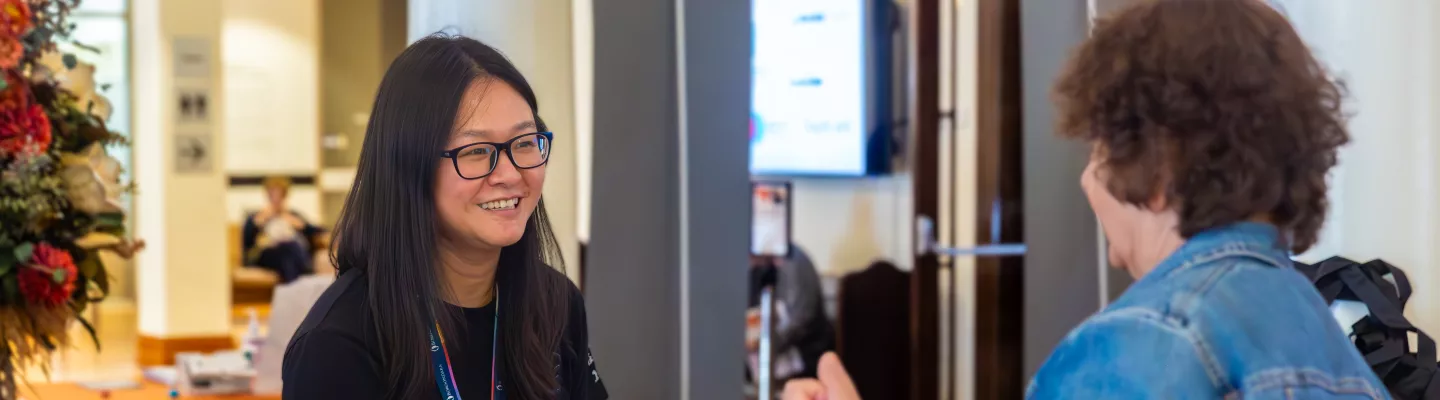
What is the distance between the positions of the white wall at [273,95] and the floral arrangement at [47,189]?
10005mm

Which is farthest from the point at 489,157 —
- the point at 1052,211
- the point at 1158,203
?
the point at 1052,211

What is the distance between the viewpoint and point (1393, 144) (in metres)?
2.43

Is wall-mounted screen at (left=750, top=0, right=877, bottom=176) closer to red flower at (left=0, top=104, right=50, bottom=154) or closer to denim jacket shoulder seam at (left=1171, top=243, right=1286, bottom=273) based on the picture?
red flower at (left=0, top=104, right=50, bottom=154)

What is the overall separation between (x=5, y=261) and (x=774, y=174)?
3307 mm

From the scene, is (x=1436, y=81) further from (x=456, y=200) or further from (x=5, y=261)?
(x=5, y=261)

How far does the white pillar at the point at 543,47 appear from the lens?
253 centimetres

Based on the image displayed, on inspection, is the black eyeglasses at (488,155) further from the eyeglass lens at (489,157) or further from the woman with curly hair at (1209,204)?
the woman with curly hair at (1209,204)

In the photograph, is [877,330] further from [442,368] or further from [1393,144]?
[442,368]

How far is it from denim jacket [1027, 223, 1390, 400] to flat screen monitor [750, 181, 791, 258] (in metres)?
3.56

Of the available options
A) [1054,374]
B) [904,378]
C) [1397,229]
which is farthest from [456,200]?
[904,378]

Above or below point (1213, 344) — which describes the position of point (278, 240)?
below

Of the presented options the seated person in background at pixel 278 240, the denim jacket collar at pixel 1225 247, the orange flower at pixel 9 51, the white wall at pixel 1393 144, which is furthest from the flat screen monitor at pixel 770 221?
the seated person in background at pixel 278 240

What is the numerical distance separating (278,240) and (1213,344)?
989 centimetres

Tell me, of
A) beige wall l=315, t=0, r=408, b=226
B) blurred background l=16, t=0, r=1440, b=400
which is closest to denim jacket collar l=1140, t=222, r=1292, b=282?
blurred background l=16, t=0, r=1440, b=400
